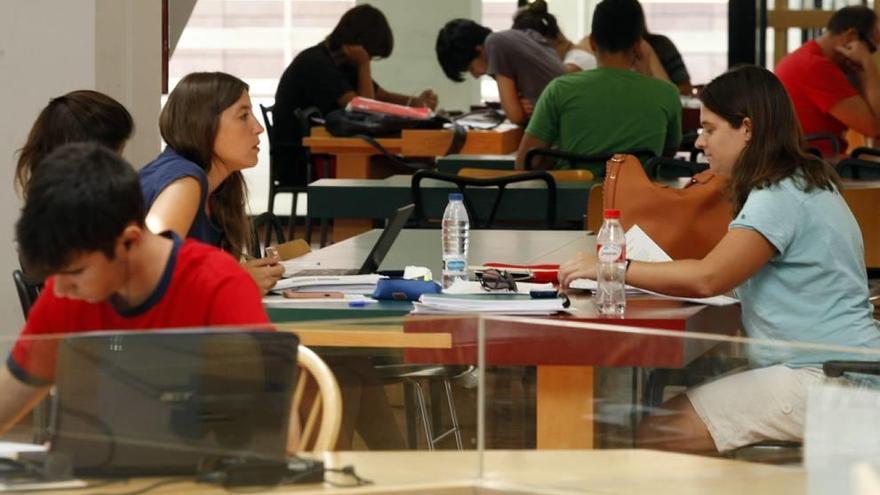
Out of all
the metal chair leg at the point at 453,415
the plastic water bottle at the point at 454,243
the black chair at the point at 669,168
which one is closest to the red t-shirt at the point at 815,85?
the black chair at the point at 669,168

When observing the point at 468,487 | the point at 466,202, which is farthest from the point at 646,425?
the point at 466,202

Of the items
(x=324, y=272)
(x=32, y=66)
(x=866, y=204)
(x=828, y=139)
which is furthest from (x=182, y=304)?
(x=828, y=139)

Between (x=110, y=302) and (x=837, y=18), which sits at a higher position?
(x=837, y=18)

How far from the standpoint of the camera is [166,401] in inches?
84.9

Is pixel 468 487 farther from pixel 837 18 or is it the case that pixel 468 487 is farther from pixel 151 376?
pixel 837 18

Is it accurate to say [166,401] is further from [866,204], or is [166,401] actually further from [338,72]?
[338,72]

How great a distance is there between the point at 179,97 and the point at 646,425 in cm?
158

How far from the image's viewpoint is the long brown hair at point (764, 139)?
339cm

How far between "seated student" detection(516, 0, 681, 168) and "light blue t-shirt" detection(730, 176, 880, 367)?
2.87m

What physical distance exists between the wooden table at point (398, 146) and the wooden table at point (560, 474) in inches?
221

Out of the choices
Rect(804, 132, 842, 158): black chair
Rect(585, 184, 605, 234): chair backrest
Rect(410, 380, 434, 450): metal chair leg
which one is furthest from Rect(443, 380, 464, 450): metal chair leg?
Rect(804, 132, 842, 158): black chair

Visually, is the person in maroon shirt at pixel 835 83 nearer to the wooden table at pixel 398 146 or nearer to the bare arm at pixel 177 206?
the wooden table at pixel 398 146

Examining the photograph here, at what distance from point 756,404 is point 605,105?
3.62 metres

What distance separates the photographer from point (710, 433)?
2.47 meters
